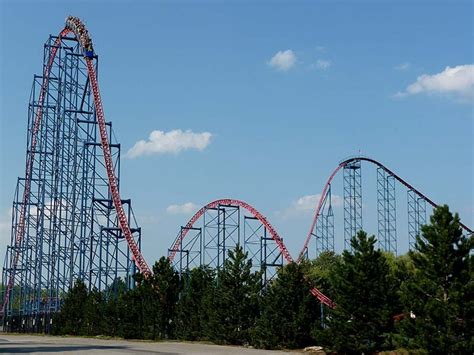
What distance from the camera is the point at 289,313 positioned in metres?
30.1

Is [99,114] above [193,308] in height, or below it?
above

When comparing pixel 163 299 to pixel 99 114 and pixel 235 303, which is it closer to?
pixel 235 303

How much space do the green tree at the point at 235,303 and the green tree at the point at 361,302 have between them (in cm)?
960

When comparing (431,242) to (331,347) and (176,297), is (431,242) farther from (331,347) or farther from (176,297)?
(176,297)

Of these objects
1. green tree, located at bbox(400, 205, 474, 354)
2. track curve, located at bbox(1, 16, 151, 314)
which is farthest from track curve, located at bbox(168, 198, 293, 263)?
green tree, located at bbox(400, 205, 474, 354)

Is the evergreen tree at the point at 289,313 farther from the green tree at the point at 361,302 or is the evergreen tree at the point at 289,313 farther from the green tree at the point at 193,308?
the green tree at the point at 193,308

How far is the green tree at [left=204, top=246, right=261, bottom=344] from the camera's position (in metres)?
34.1

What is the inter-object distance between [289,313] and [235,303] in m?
4.73

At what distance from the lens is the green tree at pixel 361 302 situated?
79.3ft

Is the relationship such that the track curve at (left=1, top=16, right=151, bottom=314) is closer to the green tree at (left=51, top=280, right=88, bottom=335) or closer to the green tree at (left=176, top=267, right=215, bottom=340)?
the green tree at (left=51, top=280, right=88, bottom=335)

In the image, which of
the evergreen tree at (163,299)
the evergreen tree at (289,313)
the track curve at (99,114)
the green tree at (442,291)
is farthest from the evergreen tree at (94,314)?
the green tree at (442,291)

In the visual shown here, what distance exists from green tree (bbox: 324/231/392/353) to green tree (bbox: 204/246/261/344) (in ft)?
31.5

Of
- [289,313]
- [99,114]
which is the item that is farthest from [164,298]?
[99,114]

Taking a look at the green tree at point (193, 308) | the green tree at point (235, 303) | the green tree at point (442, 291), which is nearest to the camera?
the green tree at point (442, 291)
